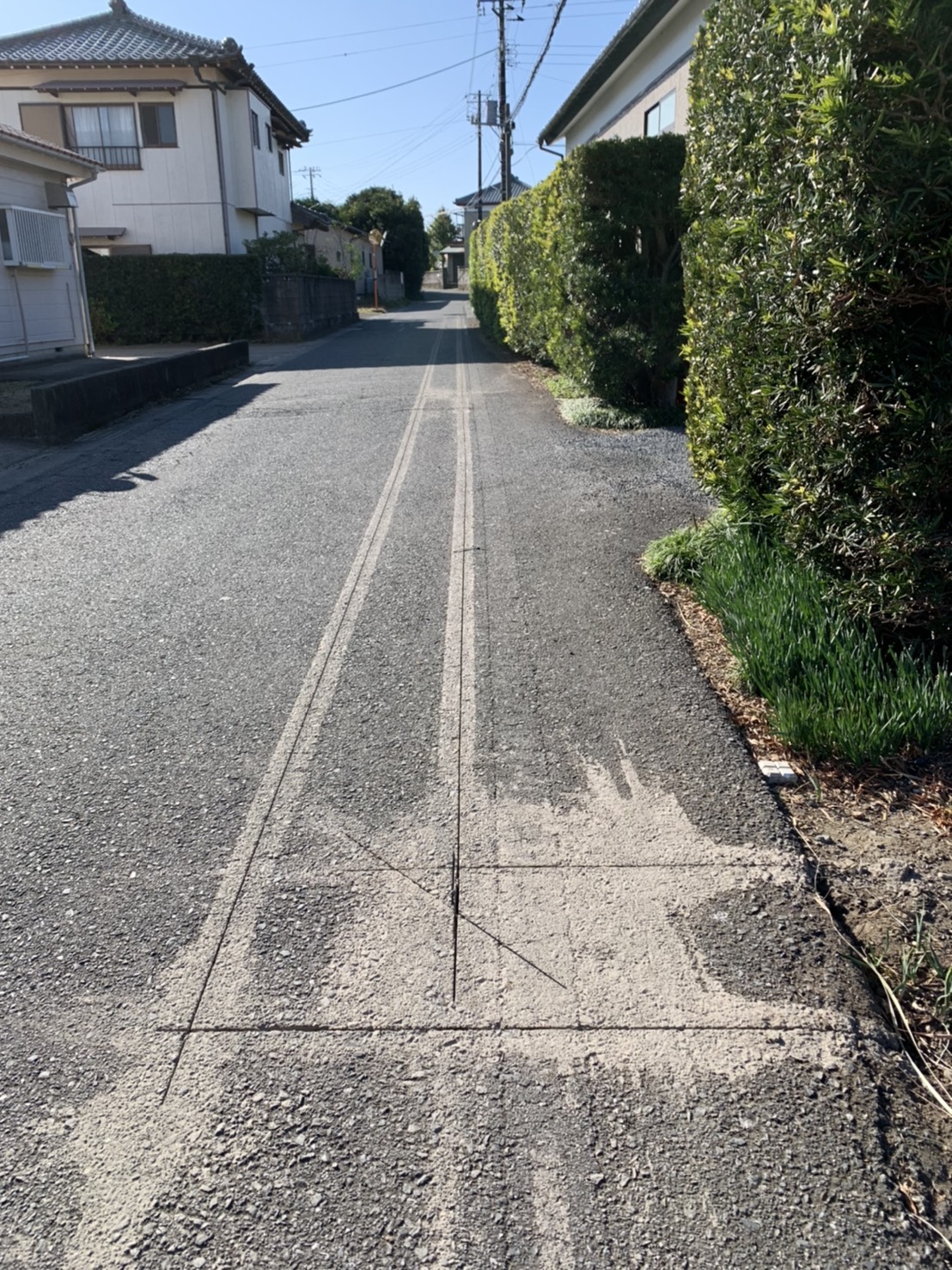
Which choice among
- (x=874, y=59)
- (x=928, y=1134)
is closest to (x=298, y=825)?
(x=928, y=1134)

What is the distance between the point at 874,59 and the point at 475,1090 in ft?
12.7

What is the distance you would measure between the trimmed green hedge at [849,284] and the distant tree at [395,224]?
63134mm

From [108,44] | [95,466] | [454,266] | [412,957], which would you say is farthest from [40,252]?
[454,266]

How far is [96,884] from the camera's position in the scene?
10.7ft

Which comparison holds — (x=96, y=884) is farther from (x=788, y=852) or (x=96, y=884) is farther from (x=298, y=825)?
(x=788, y=852)

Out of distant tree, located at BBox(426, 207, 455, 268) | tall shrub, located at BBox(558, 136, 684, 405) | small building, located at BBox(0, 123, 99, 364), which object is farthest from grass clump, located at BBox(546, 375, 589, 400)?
distant tree, located at BBox(426, 207, 455, 268)

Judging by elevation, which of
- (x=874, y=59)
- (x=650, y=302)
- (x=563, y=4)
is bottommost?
(x=650, y=302)

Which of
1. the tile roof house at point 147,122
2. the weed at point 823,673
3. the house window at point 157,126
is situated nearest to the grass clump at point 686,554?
the weed at point 823,673

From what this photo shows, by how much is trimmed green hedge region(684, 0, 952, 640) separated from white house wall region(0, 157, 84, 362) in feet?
50.6

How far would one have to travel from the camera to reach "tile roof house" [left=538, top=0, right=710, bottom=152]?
43.5 feet

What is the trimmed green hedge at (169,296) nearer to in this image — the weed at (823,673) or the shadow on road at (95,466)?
the shadow on road at (95,466)

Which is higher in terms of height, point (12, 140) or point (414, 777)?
point (12, 140)

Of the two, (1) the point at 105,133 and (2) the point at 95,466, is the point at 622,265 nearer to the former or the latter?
(2) the point at 95,466

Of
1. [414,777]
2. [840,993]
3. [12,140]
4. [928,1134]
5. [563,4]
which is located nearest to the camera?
[928,1134]
